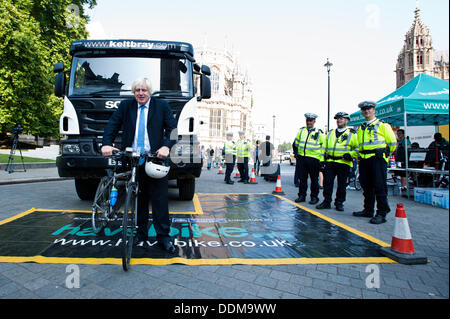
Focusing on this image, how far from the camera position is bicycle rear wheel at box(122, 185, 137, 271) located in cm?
277

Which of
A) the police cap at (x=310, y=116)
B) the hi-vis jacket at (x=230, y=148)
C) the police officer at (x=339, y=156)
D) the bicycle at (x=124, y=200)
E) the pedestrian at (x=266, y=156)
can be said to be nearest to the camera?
the bicycle at (x=124, y=200)

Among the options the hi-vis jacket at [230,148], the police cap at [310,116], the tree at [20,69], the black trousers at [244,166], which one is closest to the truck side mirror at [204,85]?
the police cap at [310,116]

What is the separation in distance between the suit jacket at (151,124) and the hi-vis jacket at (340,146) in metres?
4.20

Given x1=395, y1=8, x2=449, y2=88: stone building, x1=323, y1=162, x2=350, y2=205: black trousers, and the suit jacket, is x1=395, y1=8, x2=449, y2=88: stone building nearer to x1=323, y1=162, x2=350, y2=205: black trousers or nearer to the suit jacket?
x1=323, y1=162, x2=350, y2=205: black trousers

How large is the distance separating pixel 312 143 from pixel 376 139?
5.45ft

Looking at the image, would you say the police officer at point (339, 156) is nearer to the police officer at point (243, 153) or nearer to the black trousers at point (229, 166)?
the black trousers at point (229, 166)

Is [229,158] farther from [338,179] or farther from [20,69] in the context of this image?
[20,69]

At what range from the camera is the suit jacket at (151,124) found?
334cm

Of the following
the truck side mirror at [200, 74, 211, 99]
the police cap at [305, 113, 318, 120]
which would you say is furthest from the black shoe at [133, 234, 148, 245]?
the police cap at [305, 113, 318, 120]

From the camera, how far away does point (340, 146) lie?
6238 mm

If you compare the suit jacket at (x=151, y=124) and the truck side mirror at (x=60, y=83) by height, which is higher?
the truck side mirror at (x=60, y=83)

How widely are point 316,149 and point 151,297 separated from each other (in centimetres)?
544

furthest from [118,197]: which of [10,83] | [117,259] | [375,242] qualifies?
[10,83]

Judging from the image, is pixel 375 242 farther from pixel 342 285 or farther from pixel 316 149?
pixel 316 149
